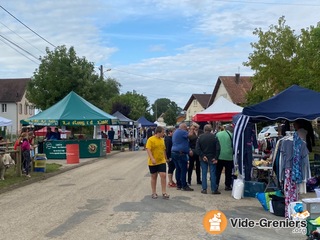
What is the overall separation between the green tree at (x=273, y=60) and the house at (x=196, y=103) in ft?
171

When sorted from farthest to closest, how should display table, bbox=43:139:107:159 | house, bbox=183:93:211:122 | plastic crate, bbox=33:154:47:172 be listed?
house, bbox=183:93:211:122, display table, bbox=43:139:107:159, plastic crate, bbox=33:154:47:172

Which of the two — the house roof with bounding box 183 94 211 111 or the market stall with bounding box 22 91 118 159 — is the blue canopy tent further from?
the house roof with bounding box 183 94 211 111

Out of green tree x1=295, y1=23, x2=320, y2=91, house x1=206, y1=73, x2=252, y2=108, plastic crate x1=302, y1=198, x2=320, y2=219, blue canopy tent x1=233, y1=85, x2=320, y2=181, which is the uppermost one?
house x1=206, y1=73, x2=252, y2=108

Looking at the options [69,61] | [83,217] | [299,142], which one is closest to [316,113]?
[299,142]

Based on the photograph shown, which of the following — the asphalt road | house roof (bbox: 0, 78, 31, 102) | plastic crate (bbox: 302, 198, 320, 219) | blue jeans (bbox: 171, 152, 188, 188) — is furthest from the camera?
house roof (bbox: 0, 78, 31, 102)

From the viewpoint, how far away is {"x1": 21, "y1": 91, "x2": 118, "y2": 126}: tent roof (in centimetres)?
2542

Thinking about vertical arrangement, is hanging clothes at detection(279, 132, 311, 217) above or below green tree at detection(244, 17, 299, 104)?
below

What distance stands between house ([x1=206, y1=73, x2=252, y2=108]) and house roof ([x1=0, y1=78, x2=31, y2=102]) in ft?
91.2

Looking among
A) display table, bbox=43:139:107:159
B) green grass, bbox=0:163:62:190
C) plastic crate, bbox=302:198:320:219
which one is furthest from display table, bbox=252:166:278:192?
display table, bbox=43:139:107:159

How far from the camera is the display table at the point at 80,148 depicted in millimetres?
25703

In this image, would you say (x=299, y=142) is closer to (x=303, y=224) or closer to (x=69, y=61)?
(x=303, y=224)

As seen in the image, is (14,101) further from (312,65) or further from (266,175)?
(266,175)

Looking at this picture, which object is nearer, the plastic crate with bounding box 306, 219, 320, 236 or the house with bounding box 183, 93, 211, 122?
the plastic crate with bounding box 306, 219, 320, 236

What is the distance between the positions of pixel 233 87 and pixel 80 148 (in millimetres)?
37033
